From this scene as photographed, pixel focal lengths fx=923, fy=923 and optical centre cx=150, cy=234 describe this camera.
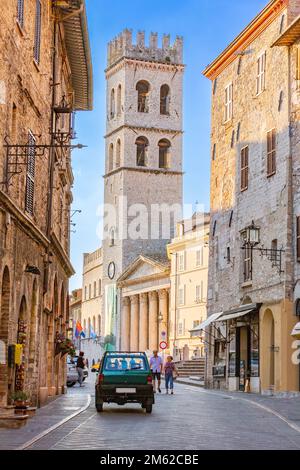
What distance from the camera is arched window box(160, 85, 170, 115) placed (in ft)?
324

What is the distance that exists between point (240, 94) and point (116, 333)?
61489mm

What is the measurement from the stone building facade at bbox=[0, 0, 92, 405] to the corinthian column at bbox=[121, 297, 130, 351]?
206 feet

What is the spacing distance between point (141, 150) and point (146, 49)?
36.6 ft

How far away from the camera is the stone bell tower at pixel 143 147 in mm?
96625

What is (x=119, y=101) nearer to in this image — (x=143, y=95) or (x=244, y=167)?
(x=143, y=95)

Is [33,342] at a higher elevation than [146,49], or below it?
below

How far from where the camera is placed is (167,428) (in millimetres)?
17938

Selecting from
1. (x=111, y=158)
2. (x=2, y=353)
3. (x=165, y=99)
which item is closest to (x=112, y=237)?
(x=111, y=158)

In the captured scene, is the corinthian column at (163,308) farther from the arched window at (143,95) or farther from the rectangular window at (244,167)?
the rectangular window at (244,167)

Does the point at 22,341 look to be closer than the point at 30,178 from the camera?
Yes

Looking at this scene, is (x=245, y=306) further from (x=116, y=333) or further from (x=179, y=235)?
(x=116, y=333)

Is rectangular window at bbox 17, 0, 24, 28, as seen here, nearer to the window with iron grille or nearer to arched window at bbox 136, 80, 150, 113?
the window with iron grille

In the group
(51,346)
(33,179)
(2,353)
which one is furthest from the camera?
(51,346)

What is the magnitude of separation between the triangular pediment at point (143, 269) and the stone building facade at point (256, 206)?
Answer: 136 ft
